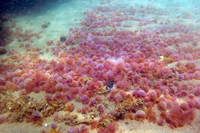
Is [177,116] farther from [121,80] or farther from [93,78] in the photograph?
[93,78]

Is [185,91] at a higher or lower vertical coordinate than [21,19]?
lower

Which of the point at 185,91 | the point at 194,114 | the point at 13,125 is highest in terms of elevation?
the point at 185,91

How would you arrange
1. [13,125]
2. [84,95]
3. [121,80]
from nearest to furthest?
[13,125]
[84,95]
[121,80]

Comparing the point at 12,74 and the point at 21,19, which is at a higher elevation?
the point at 21,19

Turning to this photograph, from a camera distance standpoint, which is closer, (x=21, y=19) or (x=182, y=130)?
(x=182, y=130)

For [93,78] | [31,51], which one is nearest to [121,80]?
[93,78]

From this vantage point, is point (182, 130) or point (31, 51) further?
point (31, 51)

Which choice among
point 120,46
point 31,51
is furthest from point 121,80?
point 31,51

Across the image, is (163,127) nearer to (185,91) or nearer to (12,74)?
(185,91)

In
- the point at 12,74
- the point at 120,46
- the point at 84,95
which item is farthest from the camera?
the point at 120,46
